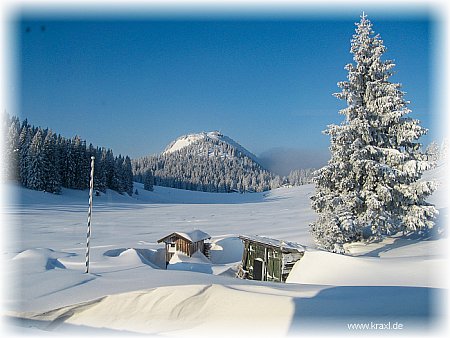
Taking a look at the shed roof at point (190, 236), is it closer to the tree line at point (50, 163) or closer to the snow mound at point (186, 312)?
the snow mound at point (186, 312)

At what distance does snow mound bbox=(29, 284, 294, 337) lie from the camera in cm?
554

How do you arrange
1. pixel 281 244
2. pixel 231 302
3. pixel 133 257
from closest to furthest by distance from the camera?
1. pixel 231 302
2. pixel 281 244
3. pixel 133 257

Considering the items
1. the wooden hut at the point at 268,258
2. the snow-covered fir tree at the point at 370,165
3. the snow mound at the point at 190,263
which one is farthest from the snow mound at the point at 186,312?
the snow mound at the point at 190,263

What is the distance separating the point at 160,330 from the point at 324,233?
1192cm

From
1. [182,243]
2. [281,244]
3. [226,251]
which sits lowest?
[226,251]

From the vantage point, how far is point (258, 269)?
1598cm

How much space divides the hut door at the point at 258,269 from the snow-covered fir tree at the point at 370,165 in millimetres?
3142

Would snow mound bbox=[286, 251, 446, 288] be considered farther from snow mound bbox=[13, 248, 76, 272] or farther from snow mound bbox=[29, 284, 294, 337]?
snow mound bbox=[13, 248, 76, 272]

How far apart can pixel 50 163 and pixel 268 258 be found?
58.5 meters

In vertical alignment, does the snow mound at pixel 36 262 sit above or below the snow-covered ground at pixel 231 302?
below

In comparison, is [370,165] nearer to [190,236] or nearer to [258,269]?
[258,269]

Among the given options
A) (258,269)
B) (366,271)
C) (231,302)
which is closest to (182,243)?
(258,269)

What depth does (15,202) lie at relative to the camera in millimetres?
50156

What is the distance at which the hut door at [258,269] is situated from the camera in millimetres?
15789
